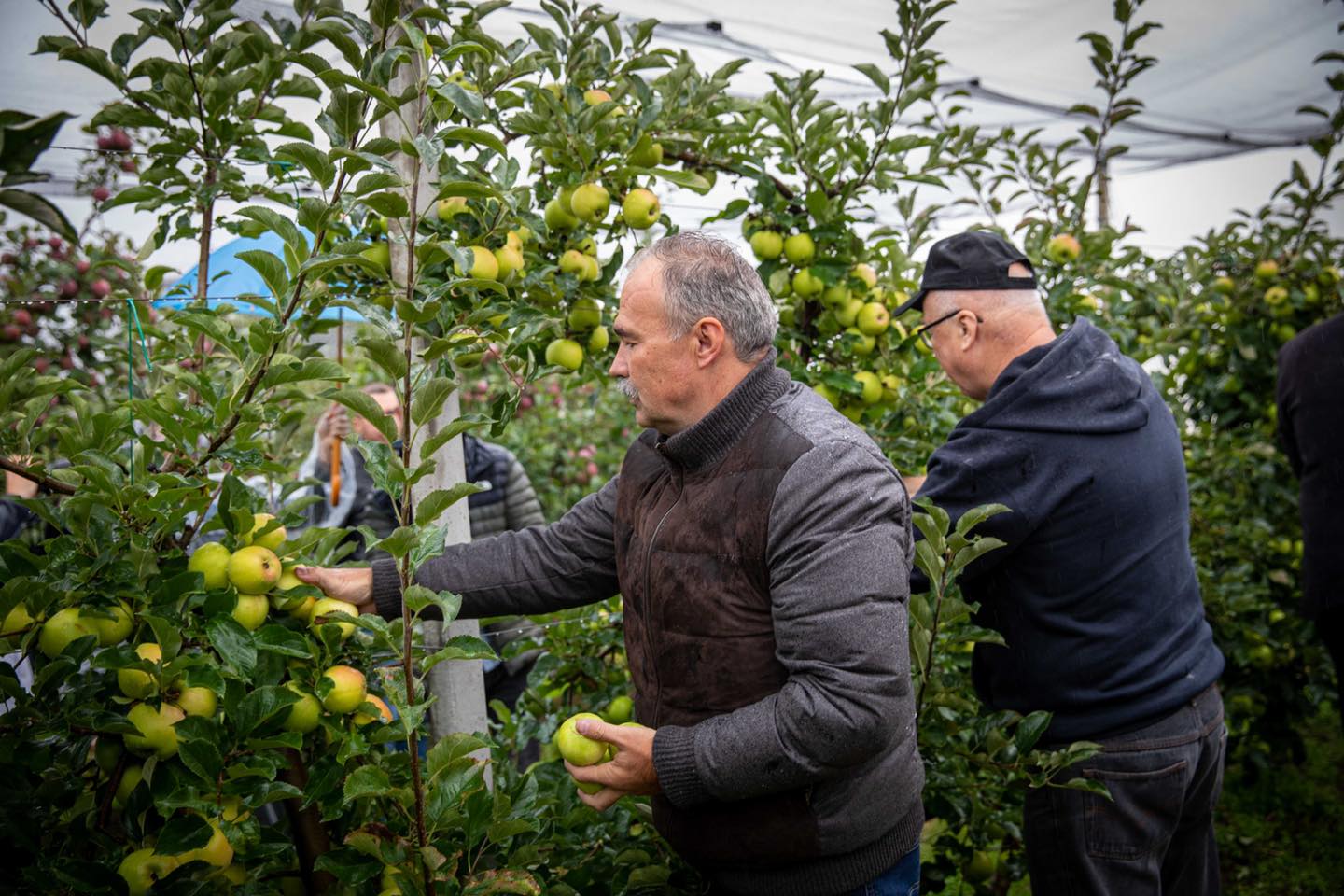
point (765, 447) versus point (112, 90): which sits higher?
point (112, 90)

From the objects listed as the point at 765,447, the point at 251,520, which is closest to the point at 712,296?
the point at 765,447

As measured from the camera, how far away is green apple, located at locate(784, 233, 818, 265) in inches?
84.4

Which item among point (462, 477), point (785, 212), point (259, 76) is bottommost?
point (462, 477)

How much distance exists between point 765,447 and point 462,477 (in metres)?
0.60

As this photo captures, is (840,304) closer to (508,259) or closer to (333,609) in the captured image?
(508,259)

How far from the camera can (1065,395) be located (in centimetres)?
176

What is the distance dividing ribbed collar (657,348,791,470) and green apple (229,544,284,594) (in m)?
0.56

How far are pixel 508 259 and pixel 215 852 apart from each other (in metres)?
0.95

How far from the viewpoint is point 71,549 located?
1.17m

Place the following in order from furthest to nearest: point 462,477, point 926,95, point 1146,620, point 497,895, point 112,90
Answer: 1. point 112,90
2. point 926,95
3. point 1146,620
4. point 462,477
5. point 497,895

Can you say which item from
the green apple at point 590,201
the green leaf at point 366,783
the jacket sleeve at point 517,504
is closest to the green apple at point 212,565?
the green leaf at point 366,783

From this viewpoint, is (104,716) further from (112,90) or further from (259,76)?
(112,90)

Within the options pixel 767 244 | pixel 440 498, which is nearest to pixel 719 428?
pixel 440 498

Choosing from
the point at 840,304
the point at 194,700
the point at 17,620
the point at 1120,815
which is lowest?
the point at 1120,815
